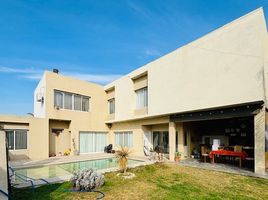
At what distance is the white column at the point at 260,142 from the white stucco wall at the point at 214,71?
116 cm

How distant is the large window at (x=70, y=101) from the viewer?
2086 cm

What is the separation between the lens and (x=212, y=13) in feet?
52.0

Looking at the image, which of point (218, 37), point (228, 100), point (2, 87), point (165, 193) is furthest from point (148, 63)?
point (2, 87)

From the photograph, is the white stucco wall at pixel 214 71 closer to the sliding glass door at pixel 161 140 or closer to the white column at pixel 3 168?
the sliding glass door at pixel 161 140

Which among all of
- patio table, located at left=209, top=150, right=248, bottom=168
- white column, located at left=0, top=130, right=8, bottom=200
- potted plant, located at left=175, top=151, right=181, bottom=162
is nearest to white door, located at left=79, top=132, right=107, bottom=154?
potted plant, located at left=175, top=151, right=181, bottom=162

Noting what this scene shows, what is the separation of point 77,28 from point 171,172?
13469 millimetres

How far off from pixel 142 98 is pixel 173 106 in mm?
5042

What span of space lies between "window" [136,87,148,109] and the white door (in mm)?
6699

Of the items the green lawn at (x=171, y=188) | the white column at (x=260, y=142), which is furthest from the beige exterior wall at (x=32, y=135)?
the white column at (x=260, y=142)

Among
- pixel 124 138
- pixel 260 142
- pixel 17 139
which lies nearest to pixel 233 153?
pixel 260 142

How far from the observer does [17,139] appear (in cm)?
1842

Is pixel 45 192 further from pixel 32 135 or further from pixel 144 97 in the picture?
pixel 144 97

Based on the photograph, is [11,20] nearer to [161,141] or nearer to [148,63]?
[148,63]

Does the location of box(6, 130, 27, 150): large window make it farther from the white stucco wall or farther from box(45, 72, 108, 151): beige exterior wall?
the white stucco wall
